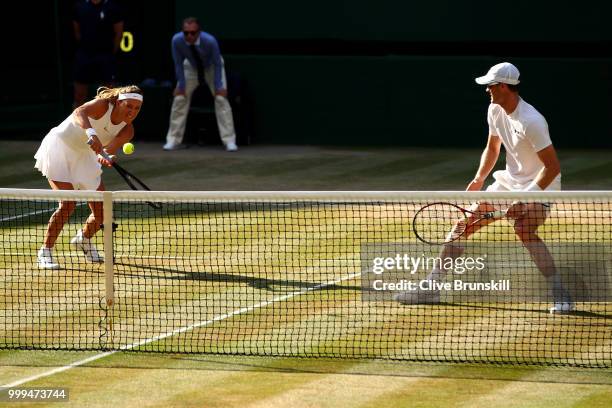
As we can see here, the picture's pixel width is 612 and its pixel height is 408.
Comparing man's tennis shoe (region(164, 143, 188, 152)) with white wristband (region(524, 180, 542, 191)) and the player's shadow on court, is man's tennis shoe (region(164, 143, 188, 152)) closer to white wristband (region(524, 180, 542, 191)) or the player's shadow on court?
the player's shadow on court

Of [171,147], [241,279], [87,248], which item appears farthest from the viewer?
[171,147]

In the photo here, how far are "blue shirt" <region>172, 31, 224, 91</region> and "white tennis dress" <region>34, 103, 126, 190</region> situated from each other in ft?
22.8

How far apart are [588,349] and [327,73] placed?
11167 millimetres

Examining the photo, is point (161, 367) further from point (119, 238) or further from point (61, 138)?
→ point (119, 238)

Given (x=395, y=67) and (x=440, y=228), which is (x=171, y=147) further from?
(x=440, y=228)

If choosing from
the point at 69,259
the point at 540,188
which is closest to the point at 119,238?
the point at 69,259

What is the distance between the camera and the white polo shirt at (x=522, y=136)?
897cm

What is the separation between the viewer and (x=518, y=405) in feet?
23.2

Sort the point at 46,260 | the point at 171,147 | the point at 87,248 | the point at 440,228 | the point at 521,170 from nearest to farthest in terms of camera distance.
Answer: the point at 521,170, the point at 46,260, the point at 87,248, the point at 440,228, the point at 171,147

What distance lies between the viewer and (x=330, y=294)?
9.76m

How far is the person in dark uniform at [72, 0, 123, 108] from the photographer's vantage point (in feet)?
61.1

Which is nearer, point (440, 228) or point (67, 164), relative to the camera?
point (67, 164)

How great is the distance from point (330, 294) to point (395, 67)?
9.44m

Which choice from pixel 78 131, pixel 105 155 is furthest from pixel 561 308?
pixel 78 131
